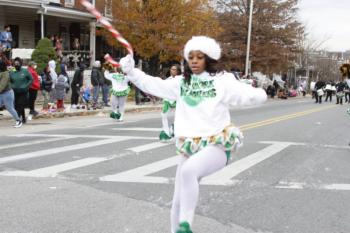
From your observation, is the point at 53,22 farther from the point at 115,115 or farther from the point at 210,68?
the point at 210,68

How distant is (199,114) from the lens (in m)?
4.54

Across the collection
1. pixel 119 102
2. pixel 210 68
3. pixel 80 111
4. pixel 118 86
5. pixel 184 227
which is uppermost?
pixel 210 68

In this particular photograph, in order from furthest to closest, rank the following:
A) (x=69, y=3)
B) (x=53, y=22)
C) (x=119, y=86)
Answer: (x=53, y=22) < (x=69, y=3) < (x=119, y=86)

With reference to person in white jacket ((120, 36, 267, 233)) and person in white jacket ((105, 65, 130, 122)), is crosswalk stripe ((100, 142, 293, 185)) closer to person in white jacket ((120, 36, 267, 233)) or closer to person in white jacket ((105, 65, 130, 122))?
person in white jacket ((120, 36, 267, 233))

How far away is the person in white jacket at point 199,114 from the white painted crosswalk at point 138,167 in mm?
3062

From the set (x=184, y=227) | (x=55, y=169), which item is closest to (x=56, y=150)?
(x=55, y=169)

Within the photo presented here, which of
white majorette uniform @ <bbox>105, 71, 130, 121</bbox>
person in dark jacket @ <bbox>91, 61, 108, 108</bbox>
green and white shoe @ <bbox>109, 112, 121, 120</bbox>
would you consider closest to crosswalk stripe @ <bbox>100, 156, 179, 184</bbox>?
white majorette uniform @ <bbox>105, 71, 130, 121</bbox>

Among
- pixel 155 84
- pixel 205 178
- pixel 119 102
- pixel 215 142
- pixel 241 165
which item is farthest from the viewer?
pixel 119 102

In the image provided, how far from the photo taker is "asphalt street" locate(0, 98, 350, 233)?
5578 millimetres

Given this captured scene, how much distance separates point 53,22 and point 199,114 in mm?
26079

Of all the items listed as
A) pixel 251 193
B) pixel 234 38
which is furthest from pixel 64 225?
pixel 234 38

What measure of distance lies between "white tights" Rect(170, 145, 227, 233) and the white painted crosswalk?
10.3 feet

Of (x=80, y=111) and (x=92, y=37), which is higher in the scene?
(x=92, y=37)

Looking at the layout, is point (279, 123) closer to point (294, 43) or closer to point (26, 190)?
point (26, 190)
